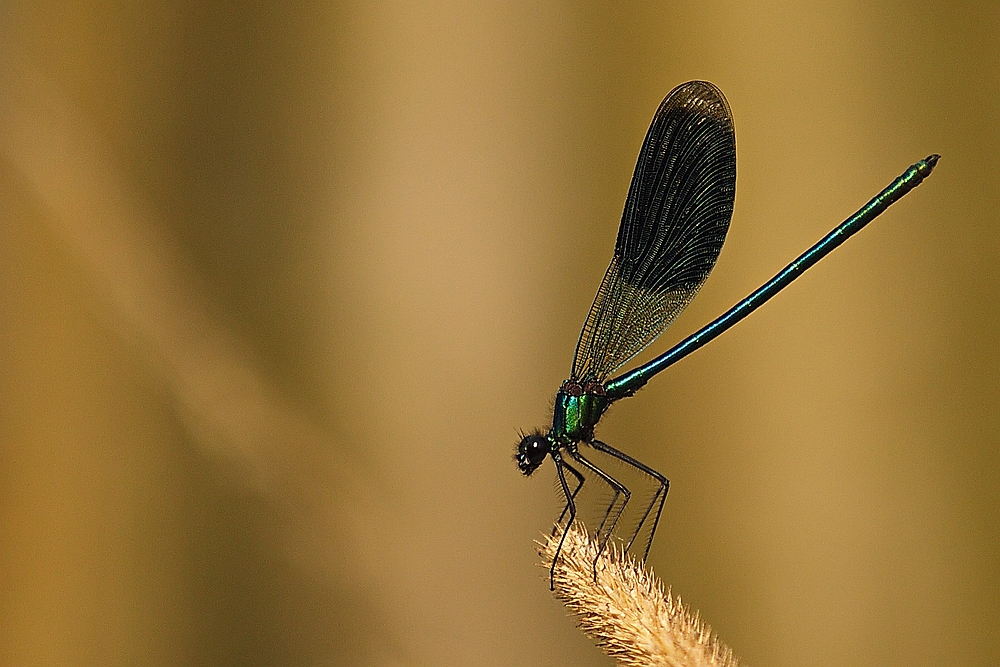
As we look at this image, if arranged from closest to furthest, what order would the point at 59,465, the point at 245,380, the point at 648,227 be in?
the point at 648,227, the point at 245,380, the point at 59,465

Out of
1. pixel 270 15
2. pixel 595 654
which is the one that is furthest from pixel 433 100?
pixel 595 654

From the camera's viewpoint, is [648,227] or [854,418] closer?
[648,227]

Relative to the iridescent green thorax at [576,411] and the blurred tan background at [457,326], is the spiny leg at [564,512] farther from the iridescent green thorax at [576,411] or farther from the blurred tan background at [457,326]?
the blurred tan background at [457,326]

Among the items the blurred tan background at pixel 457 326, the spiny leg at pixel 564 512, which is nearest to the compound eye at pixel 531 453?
the spiny leg at pixel 564 512

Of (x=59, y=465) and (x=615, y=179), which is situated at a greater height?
(x=615, y=179)

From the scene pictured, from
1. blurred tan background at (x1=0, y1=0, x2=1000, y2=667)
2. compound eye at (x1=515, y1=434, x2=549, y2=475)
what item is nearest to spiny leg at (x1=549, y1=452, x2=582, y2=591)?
compound eye at (x1=515, y1=434, x2=549, y2=475)

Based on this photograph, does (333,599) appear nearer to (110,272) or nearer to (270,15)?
(110,272)

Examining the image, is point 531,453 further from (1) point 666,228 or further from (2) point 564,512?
(1) point 666,228
